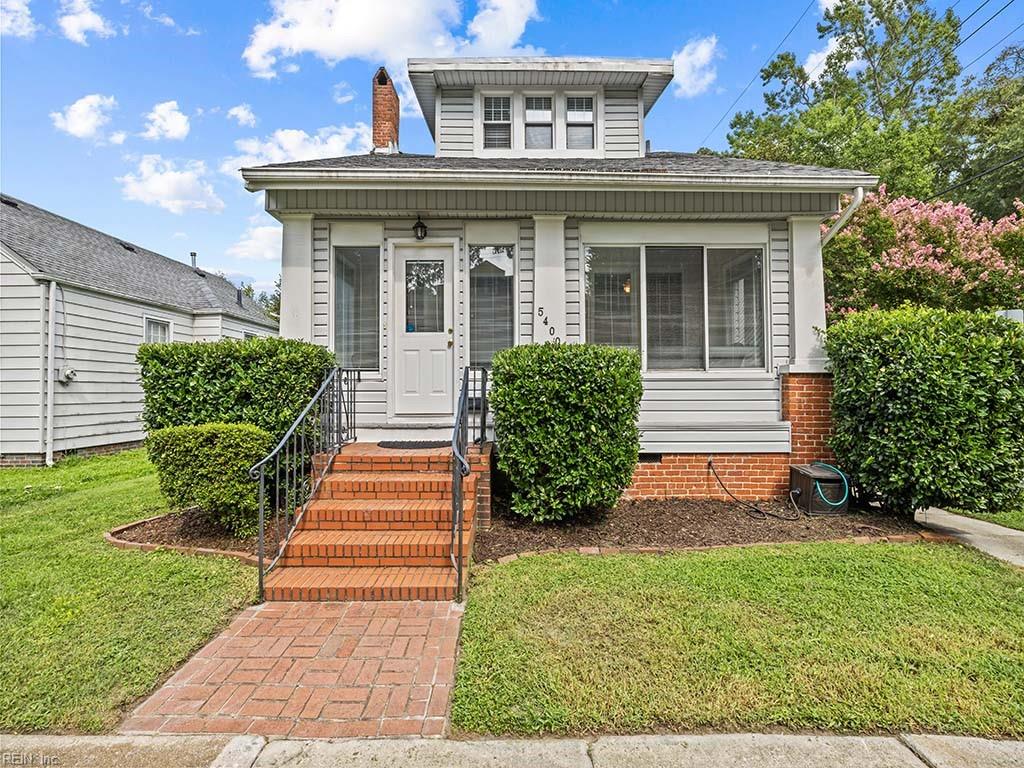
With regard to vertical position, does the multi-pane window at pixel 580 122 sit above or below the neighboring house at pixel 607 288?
above

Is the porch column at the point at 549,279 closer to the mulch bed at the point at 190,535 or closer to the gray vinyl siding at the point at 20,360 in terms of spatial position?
the mulch bed at the point at 190,535

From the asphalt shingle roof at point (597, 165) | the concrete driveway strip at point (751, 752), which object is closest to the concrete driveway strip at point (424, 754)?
the concrete driveway strip at point (751, 752)

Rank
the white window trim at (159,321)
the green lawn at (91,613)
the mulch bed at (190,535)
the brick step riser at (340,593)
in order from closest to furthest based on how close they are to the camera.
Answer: the green lawn at (91,613), the brick step riser at (340,593), the mulch bed at (190,535), the white window trim at (159,321)

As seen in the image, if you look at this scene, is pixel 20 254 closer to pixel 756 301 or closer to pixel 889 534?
pixel 756 301

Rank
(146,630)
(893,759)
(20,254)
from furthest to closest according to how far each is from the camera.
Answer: (20,254)
(146,630)
(893,759)

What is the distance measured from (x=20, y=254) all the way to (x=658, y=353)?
1047 cm

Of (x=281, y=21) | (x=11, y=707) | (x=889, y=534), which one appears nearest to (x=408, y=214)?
(x=11, y=707)

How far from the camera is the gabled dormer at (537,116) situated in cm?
782

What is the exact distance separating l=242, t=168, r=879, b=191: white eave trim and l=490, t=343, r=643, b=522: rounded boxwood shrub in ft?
7.26

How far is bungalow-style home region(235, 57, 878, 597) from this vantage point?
592 centimetres

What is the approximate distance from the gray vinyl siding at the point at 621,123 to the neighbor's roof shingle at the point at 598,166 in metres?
0.32

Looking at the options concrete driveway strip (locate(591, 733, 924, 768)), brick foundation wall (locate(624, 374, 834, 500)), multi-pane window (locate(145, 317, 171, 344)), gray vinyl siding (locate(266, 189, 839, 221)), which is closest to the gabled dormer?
gray vinyl siding (locate(266, 189, 839, 221))

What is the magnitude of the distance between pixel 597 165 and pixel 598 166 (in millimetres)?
154

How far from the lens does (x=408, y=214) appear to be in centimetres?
612
